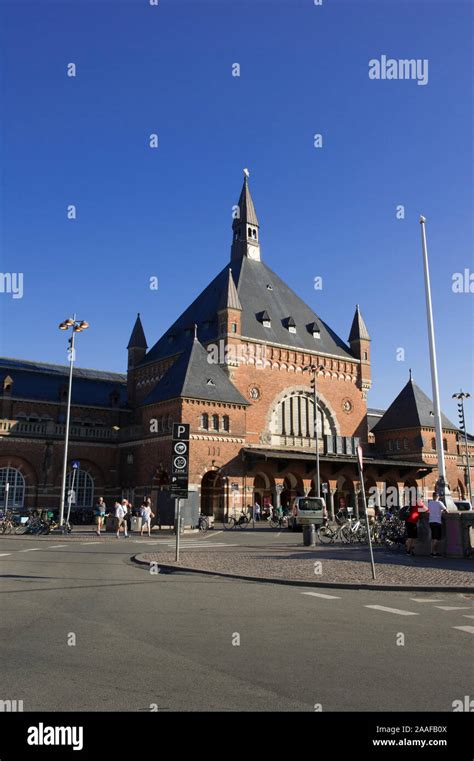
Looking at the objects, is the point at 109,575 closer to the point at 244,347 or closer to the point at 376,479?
the point at 244,347

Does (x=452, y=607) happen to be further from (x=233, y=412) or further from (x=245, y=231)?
(x=245, y=231)

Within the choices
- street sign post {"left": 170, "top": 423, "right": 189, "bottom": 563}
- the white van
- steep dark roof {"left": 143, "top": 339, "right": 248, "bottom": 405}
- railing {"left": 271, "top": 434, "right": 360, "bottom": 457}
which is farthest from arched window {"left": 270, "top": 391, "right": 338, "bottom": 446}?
street sign post {"left": 170, "top": 423, "right": 189, "bottom": 563}

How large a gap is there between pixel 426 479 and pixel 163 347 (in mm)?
26861

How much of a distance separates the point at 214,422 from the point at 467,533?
83.4 ft

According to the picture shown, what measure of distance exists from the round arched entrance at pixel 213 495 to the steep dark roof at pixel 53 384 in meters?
15.2

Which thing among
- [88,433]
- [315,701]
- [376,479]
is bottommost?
[315,701]

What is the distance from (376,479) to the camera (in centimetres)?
5284

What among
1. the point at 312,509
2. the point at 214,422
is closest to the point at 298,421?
the point at 214,422

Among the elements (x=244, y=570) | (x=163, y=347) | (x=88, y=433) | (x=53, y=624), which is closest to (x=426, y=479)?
(x=163, y=347)

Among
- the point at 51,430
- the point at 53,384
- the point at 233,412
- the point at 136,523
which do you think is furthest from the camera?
the point at 53,384

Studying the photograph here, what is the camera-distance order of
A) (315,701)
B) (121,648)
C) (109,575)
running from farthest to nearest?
(109,575) < (121,648) < (315,701)

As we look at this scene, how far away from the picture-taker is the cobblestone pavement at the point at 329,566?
12688 mm

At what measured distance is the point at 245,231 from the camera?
57.9 metres

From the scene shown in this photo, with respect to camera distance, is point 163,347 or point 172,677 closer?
point 172,677
